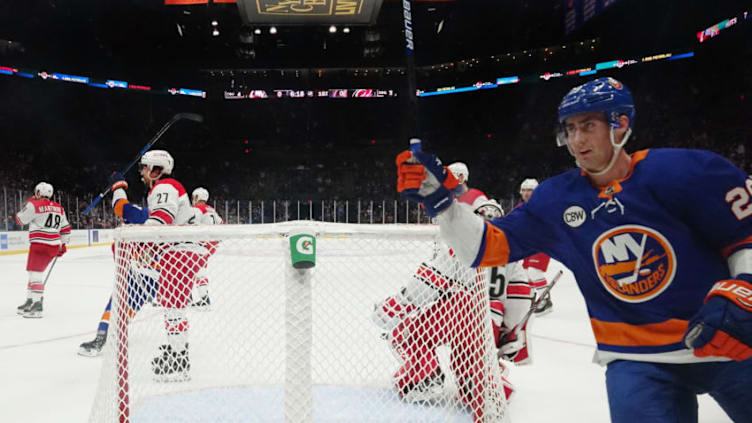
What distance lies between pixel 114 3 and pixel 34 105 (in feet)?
16.1

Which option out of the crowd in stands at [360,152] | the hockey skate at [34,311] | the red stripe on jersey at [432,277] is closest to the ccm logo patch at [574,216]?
the red stripe on jersey at [432,277]

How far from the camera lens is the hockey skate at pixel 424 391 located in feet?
6.81

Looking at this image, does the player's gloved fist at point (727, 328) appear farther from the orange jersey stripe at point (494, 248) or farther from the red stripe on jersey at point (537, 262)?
the red stripe on jersey at point (537, 262)

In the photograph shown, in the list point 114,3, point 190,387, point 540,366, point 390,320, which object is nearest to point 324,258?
point 390,320

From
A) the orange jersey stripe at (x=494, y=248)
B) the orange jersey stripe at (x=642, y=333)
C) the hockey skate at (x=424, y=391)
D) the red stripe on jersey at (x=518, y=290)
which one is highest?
the orange jersey stripe at (x=494, y=248)

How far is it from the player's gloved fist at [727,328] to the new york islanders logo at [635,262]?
12cm

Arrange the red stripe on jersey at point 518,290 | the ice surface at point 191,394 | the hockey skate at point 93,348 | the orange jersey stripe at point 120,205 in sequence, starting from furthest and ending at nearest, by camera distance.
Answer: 1. the hockey skate at point 93,348
2. the orange jersey stripe at point 120,205
3. the red stripe on jersey at point 518,290
4. the ice surface at point 191,394

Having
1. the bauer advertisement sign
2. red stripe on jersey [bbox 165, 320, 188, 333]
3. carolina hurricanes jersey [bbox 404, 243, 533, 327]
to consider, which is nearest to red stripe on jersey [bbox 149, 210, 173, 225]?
red stripe on jersey [bbox 165, 320, 188, 333]

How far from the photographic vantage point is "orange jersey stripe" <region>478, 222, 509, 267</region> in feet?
3.96

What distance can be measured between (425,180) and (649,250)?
0.46 meters

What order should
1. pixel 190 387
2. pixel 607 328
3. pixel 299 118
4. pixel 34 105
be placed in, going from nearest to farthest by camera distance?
pixel 607 328
pixel 190 387
pixel 34 105
pixel 299 118

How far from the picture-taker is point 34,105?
611 inches

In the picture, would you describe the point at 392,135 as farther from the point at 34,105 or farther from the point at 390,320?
the point at 390,320

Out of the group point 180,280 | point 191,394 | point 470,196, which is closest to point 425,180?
point 470,196
